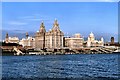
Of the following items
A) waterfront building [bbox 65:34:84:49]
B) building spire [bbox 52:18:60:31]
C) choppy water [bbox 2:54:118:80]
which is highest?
building spire [bbox 52:18:60:31]

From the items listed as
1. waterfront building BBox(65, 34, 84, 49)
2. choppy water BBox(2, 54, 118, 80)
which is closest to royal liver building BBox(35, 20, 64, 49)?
waterfront building BBox(65, 34, 84, 49)

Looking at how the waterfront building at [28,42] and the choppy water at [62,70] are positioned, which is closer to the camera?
the choppy water at [62,70]

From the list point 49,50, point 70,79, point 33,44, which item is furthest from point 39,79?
point 33,44

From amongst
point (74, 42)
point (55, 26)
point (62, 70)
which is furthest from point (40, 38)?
point (62, 70)

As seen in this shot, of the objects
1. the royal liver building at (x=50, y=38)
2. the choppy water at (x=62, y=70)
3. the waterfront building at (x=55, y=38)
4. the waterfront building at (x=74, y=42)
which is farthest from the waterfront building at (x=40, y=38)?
the choppy water at (x=62, y=70)

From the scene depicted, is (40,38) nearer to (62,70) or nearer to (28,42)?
(28,42)

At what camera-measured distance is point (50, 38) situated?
123m

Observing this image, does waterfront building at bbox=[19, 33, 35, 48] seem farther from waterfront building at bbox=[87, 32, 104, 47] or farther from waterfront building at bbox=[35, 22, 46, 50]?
waterfront building at bbox=[87, 32, 104, 47]

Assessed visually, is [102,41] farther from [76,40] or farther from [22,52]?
[22,52]

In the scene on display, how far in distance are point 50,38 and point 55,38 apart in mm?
1991

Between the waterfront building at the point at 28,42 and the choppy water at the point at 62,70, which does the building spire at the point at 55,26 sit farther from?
the choppy water at the point at 62,70

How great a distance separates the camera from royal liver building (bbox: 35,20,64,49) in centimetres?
12162

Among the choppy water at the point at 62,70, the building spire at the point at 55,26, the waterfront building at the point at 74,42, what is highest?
the building spire at the point at 55,26

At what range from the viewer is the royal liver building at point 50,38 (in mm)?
121625
